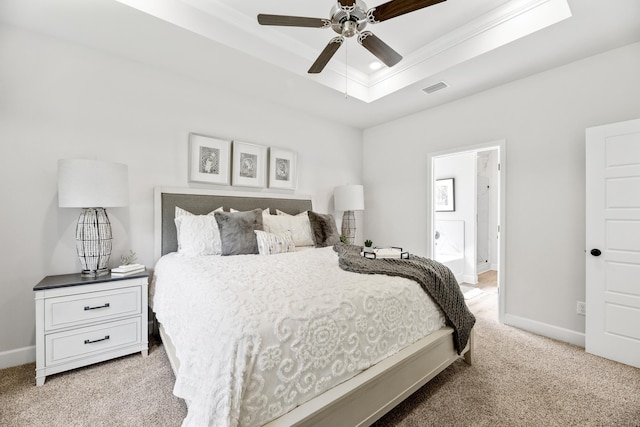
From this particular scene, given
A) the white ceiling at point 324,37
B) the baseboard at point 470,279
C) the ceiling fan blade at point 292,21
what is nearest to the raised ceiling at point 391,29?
the white ceiling at point 324,37

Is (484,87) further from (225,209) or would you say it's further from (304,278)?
(225,209)

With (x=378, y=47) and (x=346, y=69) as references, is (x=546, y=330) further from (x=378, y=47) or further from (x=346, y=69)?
(x=346, y=69)

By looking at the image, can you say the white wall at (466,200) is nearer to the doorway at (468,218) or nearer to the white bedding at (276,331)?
the doorway at (468,218)

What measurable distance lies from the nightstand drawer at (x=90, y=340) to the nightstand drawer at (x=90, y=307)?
0.21 feet

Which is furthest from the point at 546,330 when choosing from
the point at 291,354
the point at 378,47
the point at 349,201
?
the point at 378,47

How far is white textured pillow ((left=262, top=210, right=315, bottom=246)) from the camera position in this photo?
304cm

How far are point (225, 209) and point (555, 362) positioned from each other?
340 centimetres

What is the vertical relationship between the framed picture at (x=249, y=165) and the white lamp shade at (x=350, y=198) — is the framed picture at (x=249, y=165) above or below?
above

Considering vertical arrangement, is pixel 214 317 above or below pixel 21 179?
below

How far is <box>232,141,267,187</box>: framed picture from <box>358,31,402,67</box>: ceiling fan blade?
193 centimetres

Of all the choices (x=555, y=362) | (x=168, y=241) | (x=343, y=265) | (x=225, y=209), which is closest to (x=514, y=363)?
(x=555, y=362)

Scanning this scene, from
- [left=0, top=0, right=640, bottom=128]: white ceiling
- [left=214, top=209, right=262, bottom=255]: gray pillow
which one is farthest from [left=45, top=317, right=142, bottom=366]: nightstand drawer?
[left=0, top=0, right=640, bottom=128]: white ceiling

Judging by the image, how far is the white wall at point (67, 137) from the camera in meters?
2.16

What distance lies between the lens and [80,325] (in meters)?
2.02
